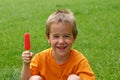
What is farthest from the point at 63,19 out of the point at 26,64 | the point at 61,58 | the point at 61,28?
the point at 26,64

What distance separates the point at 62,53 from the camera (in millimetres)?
4238

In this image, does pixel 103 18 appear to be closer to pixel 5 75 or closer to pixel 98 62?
pixel 98 62

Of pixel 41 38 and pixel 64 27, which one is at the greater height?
pixel 64 27

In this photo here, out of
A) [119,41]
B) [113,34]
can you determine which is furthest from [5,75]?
[113,34]

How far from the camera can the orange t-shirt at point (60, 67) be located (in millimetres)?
4258

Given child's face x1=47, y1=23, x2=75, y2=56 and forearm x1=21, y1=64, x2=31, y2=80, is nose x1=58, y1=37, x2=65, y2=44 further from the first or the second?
forearm x1=21, y1=64, x2=31, y2=80

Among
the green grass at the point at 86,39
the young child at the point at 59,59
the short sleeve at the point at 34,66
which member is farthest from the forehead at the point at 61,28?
the green grass at the point at 86,39

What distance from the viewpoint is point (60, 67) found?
4312 millimetres

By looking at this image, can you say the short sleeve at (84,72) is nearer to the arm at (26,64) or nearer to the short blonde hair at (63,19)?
the short blonde hair at (63,19)

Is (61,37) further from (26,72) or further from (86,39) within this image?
(86,39)

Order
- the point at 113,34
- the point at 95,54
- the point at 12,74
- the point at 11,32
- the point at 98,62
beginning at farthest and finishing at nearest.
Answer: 1. the point at 11,32
2. the point at 113,34
3. the point at 95,54
4. the point at 98,62
5. the point at 12,74

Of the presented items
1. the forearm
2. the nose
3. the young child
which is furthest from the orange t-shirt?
the nose

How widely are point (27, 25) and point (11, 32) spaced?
1.27 meters

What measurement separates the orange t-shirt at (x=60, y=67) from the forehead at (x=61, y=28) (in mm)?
312
